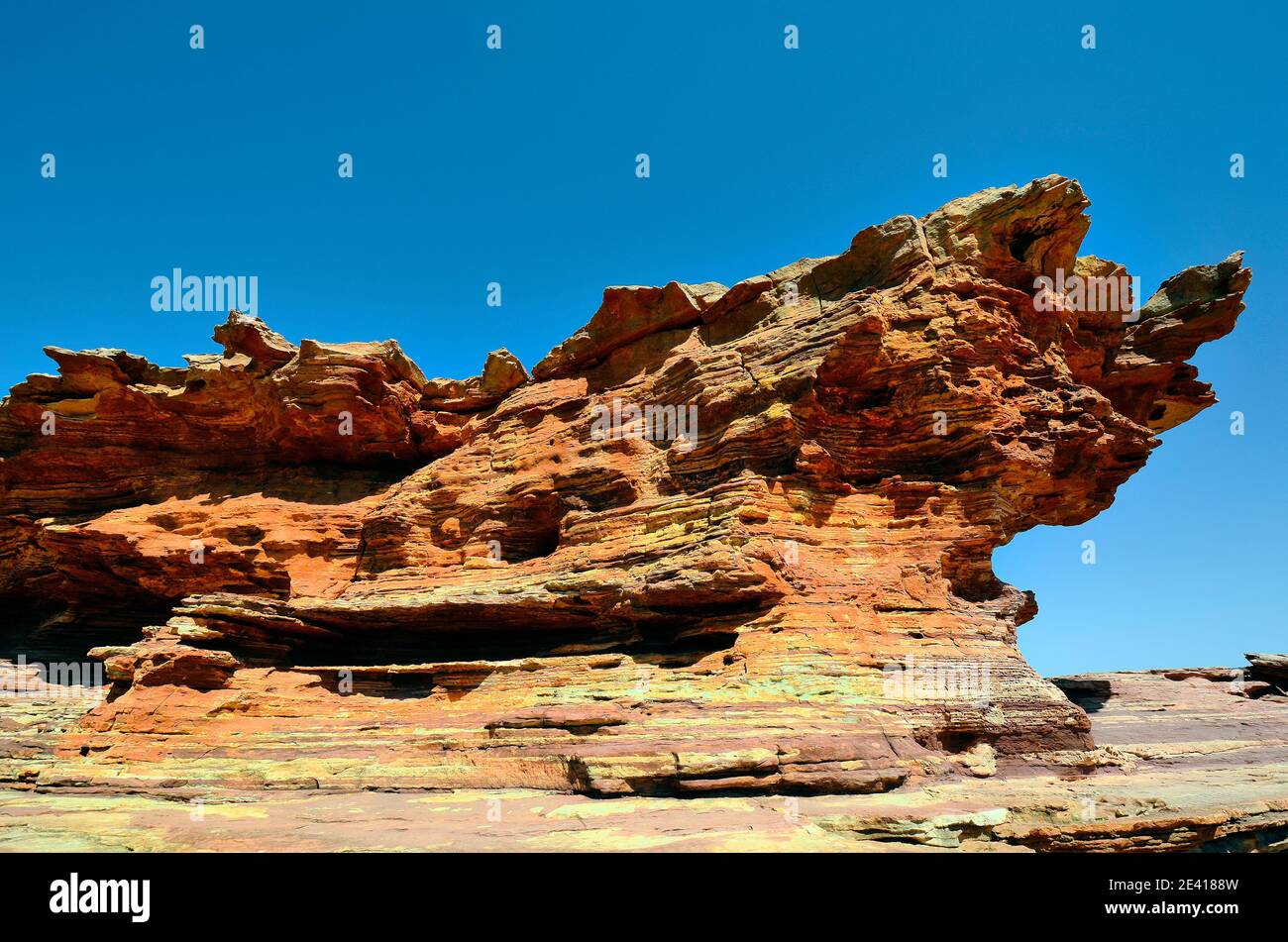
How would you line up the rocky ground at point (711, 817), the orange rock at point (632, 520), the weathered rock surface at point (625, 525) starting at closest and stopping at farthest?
the rocky ground at point (711, 817), the weathered rock surface at point (625, 525), the orange rock at point (632, 520)

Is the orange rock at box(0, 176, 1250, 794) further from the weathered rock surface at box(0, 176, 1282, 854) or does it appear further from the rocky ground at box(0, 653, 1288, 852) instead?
the rocky ground at box(0, 653, 1288, 852)

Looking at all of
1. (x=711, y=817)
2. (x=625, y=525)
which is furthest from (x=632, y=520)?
(x=711, y=817)

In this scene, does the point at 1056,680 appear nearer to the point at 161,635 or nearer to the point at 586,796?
the point at 586,796

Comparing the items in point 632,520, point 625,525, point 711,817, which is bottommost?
point 711,817

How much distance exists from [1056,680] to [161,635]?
31523 mm

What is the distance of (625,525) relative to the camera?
71.4 ft

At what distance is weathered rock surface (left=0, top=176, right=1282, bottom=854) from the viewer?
50.1 ft

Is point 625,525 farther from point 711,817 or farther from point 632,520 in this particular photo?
point 711,817

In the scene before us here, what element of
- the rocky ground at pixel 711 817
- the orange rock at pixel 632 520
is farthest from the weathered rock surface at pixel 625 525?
the rocky ground at pixel 711 817

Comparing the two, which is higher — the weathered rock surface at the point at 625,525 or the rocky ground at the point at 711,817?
the weathered rock surface at the point at 625,525

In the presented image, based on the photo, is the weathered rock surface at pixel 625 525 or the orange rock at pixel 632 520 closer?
the weathered rock surface at pixel 625 525

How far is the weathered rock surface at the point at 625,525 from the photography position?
15273 mm

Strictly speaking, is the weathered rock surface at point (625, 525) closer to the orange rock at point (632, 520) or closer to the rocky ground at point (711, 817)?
the orange rock at point (632, 520)

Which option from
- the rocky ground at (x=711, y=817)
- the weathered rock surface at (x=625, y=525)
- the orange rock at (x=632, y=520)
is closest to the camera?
the rocky ground at (x=711, y=817)
